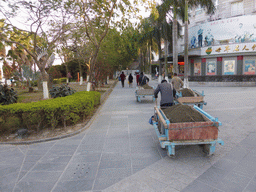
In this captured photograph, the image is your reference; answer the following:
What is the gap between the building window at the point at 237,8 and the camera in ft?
84.3

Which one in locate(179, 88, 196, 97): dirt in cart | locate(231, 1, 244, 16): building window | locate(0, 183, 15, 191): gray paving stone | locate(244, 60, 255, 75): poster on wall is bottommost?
locate(0, 183, 15, 191): gray paving stone

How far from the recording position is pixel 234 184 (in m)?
3.40

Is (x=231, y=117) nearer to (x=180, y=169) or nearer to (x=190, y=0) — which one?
(x=180, y=169)

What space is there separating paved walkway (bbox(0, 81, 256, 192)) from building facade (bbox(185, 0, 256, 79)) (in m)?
19.0

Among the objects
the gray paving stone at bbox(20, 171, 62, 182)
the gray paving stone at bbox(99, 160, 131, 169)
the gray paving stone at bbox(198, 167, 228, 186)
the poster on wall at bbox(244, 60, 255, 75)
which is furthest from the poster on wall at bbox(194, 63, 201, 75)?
the gray paving stone at bbox(20, 171, 62, 182)

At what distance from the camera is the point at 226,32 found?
24.0 metres

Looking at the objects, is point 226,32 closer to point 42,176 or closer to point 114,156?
point 114,156

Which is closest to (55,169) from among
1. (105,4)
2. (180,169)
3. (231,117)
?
(180,169)

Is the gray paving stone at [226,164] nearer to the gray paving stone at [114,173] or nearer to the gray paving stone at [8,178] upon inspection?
the gray paving stone at [114,173]

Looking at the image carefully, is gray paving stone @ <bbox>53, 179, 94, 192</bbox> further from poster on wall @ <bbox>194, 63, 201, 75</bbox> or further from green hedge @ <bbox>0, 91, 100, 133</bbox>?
poster on wall @ <bbox>194, 63, 201, 75</bbox>

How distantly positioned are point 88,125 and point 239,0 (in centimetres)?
2745

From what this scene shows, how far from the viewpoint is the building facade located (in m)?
22.7

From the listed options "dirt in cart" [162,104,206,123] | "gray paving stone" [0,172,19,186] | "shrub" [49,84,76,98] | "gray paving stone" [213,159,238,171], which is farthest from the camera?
"shrub" [49,84,76,98]

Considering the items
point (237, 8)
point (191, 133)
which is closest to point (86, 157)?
point (191, 133)
